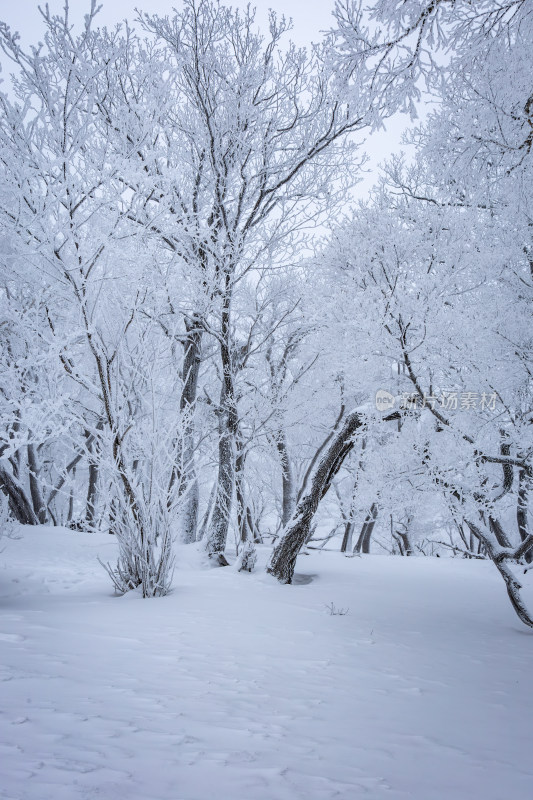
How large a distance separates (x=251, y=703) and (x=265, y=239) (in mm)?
6901

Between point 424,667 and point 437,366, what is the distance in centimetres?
271

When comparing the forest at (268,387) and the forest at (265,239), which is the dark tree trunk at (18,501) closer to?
the forest at (268,387)

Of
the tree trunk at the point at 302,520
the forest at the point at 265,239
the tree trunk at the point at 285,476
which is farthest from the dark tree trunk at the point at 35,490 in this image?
the tree trunk at the point at 302,520

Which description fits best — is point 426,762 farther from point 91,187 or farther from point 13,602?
point 91,187

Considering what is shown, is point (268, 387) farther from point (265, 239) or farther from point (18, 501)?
point (18, 501)

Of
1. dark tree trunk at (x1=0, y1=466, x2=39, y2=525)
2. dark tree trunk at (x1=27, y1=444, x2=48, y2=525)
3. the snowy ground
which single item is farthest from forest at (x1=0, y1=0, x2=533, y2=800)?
dark tree trunk at (x1=27, y1=444, x2=48, y2=525)

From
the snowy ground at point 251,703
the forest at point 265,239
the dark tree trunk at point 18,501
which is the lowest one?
the snowy ground at point 251,703

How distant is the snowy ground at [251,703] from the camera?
1.02 meters

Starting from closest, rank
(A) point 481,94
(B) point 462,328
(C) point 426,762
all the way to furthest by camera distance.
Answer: (C) point 426,762 < (A) point 481,94 < (B) point 462,328

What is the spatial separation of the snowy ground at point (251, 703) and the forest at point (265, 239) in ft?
3.96

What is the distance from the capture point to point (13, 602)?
3309mm

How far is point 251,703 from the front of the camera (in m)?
1.57

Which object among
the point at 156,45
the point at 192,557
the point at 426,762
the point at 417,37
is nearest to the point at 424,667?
the point at 426,762

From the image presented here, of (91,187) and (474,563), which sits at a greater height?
(91,187)
